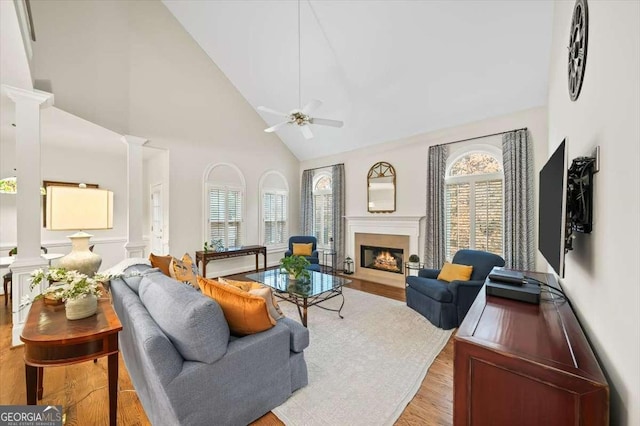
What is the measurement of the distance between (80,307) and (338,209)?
4794 millimetres

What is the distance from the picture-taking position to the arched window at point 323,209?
6.25 metres

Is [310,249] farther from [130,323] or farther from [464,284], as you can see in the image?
[130,323]

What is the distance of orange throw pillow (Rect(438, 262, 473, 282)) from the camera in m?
3.17

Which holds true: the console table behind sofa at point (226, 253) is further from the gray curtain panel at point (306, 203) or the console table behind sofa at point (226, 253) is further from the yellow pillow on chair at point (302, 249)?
the gray curtain panel at point (306, 203)

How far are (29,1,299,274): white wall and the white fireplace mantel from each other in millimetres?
2231

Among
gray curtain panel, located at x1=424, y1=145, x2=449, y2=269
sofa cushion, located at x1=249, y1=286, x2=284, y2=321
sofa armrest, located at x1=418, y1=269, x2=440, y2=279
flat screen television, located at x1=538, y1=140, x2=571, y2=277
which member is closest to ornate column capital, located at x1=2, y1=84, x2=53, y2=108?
sofa cushion, located at x1=249, y1=286, x2=284, y2=321

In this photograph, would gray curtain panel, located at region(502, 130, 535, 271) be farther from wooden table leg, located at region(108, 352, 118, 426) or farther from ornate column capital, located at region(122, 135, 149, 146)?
ornate column capital, located at region(122, 135, 149, 146)

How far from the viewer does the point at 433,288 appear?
306cm

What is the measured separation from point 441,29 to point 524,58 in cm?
110

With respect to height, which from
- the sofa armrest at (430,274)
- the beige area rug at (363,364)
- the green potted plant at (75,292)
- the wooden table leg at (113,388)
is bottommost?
the beige area rug at (363,364)

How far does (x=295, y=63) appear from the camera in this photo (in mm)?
4379

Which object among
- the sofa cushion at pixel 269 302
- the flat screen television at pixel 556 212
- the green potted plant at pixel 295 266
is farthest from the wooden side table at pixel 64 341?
the flat screen television at pixel 556 212

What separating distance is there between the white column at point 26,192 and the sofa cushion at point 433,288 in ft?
13.9

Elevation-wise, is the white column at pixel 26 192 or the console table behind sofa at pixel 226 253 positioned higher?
the white column at pixel 26 192
